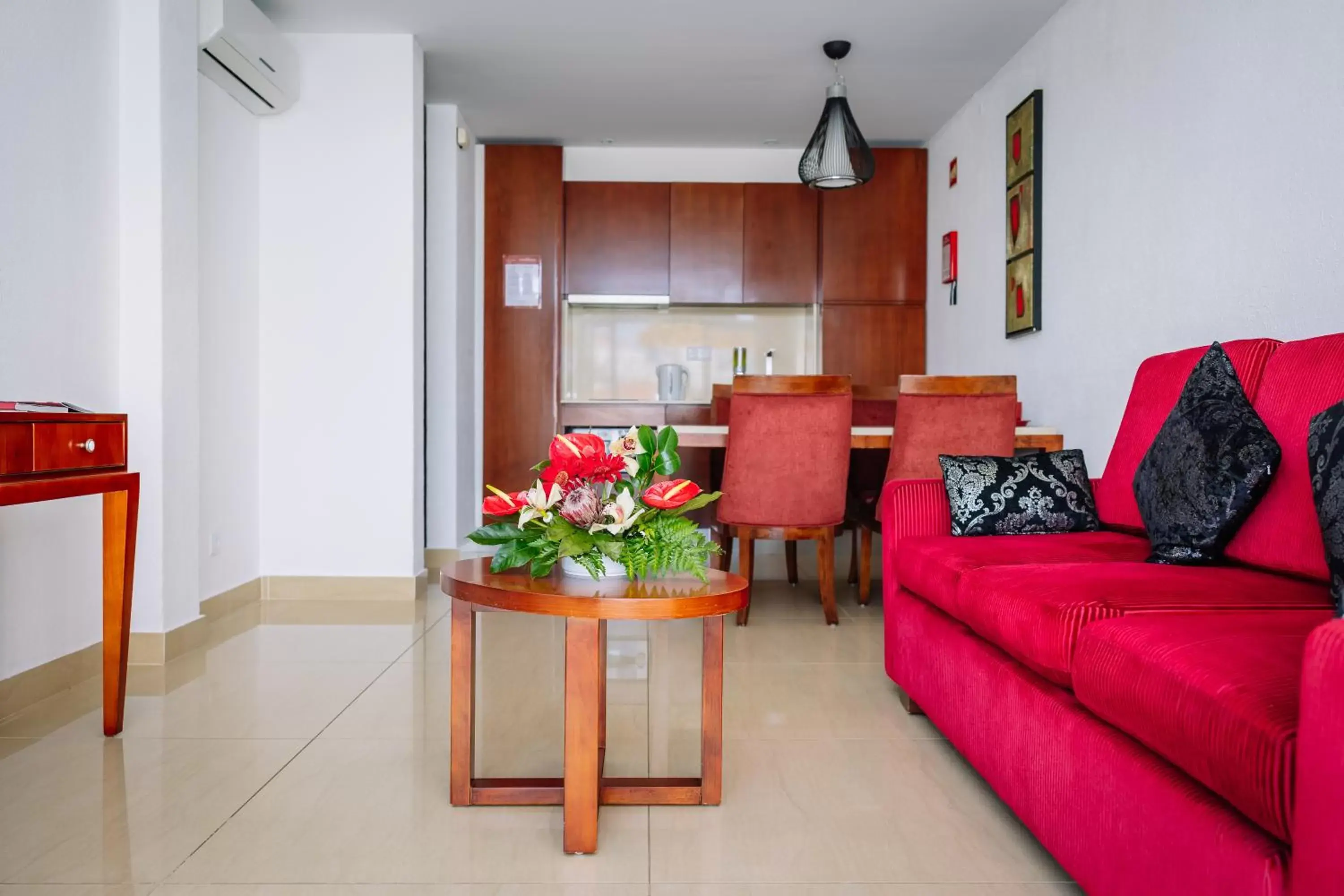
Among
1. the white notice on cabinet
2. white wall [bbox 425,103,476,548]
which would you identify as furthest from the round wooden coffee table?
the white notice on cabinet

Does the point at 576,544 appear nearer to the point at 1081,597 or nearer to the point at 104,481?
the point at 1081,597

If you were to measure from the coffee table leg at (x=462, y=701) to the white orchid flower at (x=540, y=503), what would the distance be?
8.5 inches

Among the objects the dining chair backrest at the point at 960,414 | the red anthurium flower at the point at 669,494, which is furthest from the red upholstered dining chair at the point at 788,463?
the red anthurium flower at the point at 669,494

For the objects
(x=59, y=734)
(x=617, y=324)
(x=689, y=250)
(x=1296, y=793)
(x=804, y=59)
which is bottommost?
(x=59, y=734)

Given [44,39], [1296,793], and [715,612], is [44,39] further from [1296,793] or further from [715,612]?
[1296,793]

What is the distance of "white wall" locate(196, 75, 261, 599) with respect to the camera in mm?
3492

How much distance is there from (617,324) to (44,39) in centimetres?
404

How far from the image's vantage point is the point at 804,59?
449 cm

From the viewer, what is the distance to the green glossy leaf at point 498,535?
170 cm

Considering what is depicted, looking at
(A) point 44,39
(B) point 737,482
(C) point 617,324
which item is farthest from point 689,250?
(A) point 44,39

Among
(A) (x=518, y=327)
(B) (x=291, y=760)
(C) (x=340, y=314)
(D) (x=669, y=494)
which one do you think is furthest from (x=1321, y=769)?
(A) (x=518, y=327)

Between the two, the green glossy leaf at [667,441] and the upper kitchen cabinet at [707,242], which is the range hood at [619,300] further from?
the green glossy leaf at [667,441]

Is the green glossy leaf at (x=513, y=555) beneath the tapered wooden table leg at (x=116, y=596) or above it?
above

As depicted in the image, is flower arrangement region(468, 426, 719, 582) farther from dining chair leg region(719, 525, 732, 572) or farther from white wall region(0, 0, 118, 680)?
dining chair leg region(719, 525, 732, 572)
